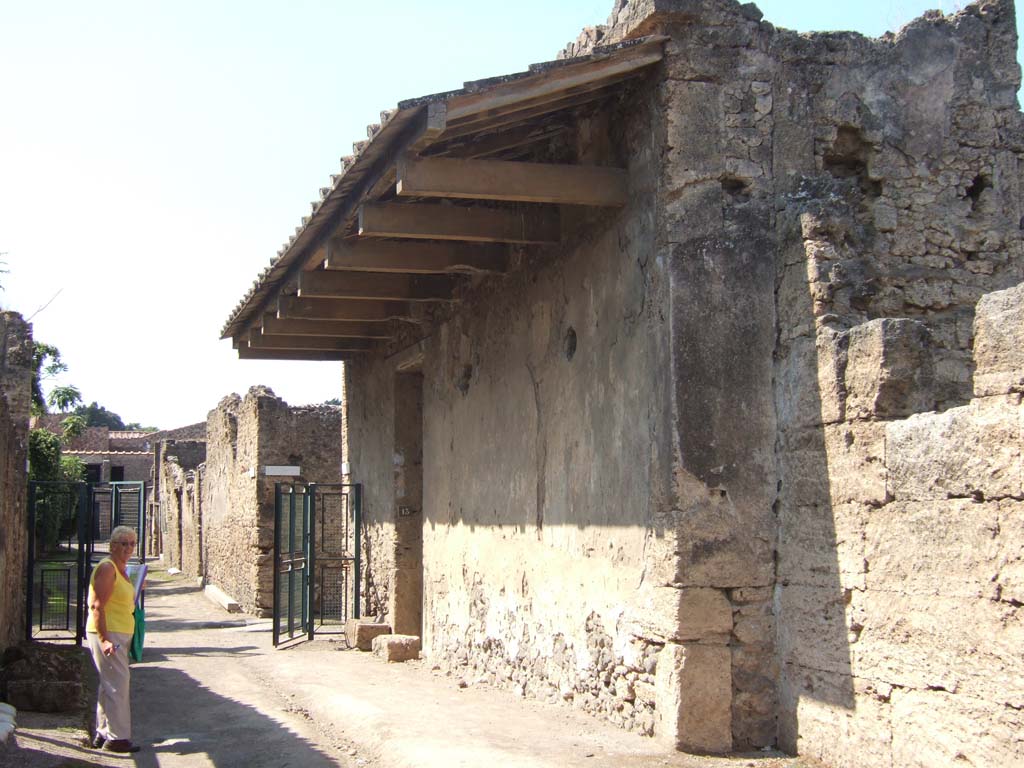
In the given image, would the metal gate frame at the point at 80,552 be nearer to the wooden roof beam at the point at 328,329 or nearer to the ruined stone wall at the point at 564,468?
the wooden roof beam at the point at 328,329

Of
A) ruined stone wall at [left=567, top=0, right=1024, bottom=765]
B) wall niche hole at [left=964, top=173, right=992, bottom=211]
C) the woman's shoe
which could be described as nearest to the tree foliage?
the woman's shoe

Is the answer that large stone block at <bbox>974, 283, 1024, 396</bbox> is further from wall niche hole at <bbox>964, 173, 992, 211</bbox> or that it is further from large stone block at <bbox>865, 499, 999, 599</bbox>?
wall niche hole at <bbox>964, 173, 992, 211</bbox>

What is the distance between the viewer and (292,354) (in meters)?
14.0

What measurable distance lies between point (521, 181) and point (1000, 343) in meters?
3.14

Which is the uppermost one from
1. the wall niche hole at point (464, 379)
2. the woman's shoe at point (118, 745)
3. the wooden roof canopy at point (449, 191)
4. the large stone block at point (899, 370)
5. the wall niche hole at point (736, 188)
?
the wooden roof canopy at point (449, 191)

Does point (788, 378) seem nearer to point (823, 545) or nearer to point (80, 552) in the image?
point (823, 545)

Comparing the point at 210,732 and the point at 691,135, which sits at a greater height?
the point at 691,135

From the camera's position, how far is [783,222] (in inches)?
255

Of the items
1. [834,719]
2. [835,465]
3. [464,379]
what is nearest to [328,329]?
[464,379]

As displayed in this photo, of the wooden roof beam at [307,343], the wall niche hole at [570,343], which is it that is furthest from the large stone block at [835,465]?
the wooden roof beam at [307,343]

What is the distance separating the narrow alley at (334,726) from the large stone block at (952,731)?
81 centimetres

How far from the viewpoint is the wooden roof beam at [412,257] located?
8539 millimetres

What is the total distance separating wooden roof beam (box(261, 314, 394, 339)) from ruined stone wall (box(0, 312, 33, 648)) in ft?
7.73

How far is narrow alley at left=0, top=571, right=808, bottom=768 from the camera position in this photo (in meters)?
6.28
